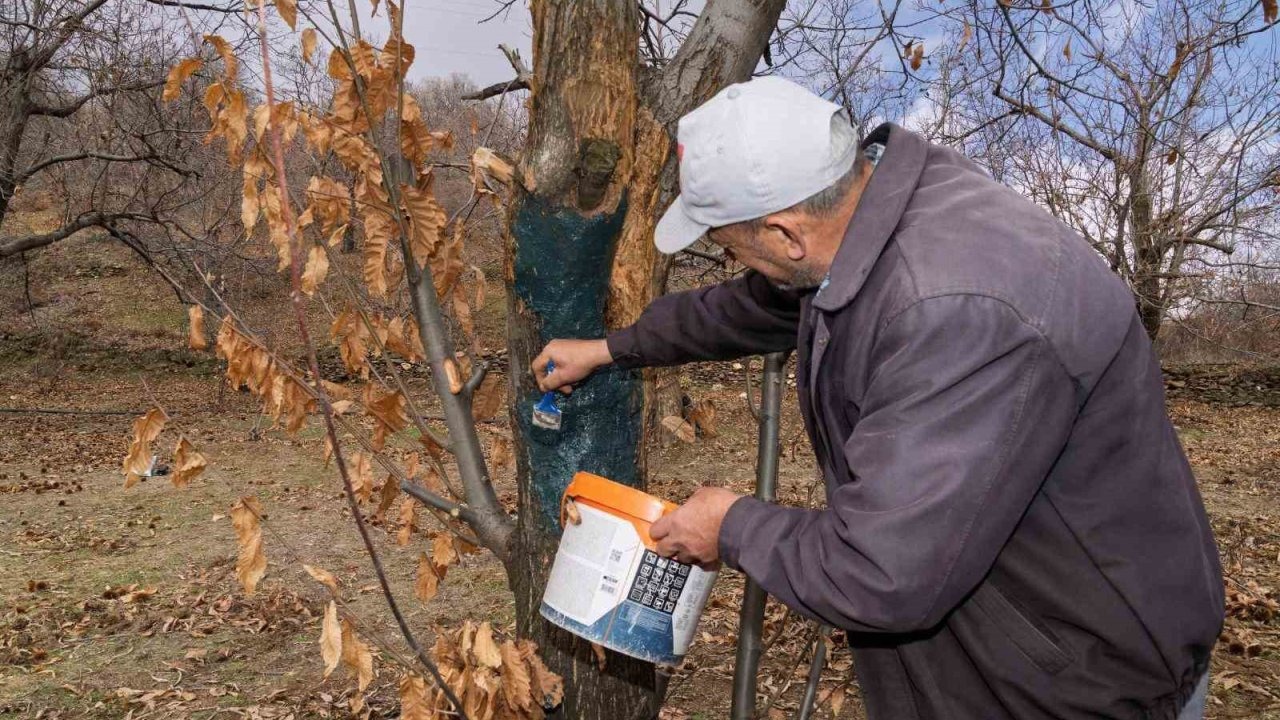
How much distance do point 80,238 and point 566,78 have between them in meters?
29.6

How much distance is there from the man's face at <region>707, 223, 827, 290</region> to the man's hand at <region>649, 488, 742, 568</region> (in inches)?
17.3

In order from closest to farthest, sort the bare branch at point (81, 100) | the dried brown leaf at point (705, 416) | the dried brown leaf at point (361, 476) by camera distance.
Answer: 1. the dried brown leaf at point (361, 476)
2. the dried brown leaf at point (705, 416)
3. the bare branch at point (81, 100)

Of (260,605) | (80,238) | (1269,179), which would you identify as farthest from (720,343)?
(80,238)

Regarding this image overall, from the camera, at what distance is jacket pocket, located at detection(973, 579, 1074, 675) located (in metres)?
1.62

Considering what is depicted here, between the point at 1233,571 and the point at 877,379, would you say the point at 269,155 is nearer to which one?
the point at 877,379

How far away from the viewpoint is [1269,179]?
692cm

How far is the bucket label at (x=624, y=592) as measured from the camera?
198 centimetres

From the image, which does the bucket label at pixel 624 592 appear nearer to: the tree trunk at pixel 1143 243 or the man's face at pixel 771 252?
the man's face at pixel 771 252

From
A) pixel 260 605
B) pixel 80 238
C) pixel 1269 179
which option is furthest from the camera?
pixel 80 238

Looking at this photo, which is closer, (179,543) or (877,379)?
(877,379)

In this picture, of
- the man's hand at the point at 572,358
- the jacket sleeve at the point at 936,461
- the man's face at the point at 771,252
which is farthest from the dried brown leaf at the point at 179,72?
the jacket sleeve at the point at 936,461

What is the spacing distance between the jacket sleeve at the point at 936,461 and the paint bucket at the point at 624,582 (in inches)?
20.3

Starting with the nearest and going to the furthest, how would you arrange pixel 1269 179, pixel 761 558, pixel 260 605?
pixel 761 558, pixel 260 605, pixel 1269 179

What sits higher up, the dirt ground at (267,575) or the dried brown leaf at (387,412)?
the dried brown leaf at (387,412)
